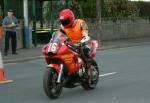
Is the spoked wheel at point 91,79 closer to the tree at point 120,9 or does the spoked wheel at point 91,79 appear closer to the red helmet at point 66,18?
the red helmet at point 66,18

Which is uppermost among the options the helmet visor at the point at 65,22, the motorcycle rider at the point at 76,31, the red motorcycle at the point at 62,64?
the helmet visor at the point at 65,22

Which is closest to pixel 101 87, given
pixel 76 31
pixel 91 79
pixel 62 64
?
pixel 91 79

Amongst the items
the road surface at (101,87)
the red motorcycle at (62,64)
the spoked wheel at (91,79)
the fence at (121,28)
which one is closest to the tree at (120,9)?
the fence at (121,28)

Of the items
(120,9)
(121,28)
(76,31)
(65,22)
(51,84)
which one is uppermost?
(65,22)

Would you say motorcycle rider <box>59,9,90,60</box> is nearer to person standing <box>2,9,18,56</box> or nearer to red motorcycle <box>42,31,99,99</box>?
red motorcycle <box>42,31,99,99</box>

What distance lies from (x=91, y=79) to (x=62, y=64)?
4.47 ft

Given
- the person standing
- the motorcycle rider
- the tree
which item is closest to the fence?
the tree

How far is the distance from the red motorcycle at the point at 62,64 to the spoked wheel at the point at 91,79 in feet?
0.48

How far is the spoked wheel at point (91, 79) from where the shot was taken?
11310mm

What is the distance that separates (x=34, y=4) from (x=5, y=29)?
12.9ft

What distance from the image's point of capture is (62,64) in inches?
405

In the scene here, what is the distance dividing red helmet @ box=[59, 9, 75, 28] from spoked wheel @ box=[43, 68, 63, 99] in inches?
42.3

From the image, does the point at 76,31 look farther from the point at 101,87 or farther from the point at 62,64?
the point at 101,87

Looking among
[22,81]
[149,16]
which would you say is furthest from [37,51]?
[149,16]
